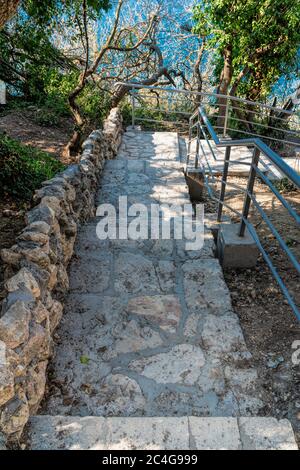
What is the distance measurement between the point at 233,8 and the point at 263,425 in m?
7.50

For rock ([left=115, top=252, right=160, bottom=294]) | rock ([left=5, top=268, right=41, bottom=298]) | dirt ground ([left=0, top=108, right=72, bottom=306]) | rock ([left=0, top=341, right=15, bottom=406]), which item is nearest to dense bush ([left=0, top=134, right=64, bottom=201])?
rock ([left=115, top=252, right=160, bottom=294])

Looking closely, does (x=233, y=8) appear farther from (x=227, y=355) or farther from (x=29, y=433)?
(x=29, y=433)

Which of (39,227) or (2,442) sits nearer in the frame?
(2,442)

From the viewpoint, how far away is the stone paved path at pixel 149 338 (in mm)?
1876

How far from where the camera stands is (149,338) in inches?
87.9

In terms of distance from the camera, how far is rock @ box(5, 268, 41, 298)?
5.78ft

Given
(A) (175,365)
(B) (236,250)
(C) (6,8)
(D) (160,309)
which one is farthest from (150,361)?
(C) (6,8)

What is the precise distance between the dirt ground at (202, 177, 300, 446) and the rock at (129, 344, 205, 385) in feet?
1.18

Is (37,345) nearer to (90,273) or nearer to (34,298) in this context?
(34,298)

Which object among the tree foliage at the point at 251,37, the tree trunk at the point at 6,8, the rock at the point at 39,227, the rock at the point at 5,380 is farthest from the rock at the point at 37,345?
the tree foliage at the point at 251,37

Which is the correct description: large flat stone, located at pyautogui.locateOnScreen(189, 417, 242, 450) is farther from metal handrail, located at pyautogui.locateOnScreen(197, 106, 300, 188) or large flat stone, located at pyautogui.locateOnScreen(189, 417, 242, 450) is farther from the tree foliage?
the tree foliage

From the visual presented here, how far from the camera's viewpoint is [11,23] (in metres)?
7.18

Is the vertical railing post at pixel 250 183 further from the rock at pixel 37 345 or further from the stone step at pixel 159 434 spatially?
the rock at pixel 37 345

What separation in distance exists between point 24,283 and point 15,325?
26 cm
